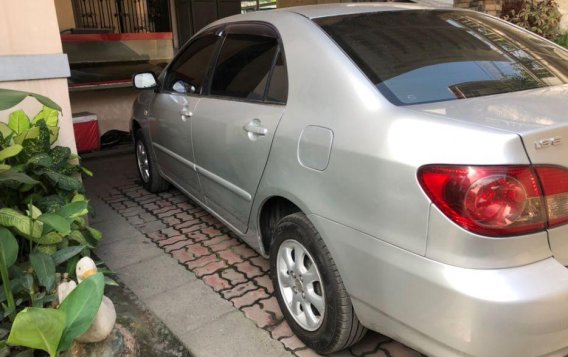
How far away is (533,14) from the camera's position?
6.43m

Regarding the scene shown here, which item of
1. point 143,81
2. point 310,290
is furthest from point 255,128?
point 143,81

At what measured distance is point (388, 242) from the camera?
1.86 metres

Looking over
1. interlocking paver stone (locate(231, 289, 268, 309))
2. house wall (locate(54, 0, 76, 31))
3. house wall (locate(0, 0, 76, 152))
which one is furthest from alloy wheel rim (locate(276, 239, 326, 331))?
house wall (locate(54, 0, 76, 31))

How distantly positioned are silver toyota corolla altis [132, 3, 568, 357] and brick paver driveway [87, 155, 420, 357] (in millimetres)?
282

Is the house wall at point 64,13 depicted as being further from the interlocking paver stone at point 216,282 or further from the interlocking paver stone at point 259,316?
the interlocking paver stone at point 259,316

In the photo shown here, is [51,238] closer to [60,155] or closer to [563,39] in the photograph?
[60,155]

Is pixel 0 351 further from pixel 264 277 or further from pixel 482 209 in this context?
pixel 482 209

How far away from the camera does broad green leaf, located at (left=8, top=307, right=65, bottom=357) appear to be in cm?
176

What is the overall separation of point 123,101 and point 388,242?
20.1 feet

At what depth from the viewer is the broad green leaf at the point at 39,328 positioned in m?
1.76

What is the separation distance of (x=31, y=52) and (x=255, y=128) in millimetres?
1564

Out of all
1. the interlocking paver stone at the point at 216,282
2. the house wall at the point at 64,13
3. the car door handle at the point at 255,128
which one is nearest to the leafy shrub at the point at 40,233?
the interlocking paver stone at the point at 216,282

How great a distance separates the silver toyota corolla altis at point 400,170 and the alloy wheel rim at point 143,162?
1.77 m

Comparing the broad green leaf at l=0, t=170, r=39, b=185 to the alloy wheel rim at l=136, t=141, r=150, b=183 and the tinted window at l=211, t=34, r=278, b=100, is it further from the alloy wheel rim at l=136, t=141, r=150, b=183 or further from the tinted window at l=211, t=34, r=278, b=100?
the alloy wheel rim at l=136, t=141, r=150, b=183
